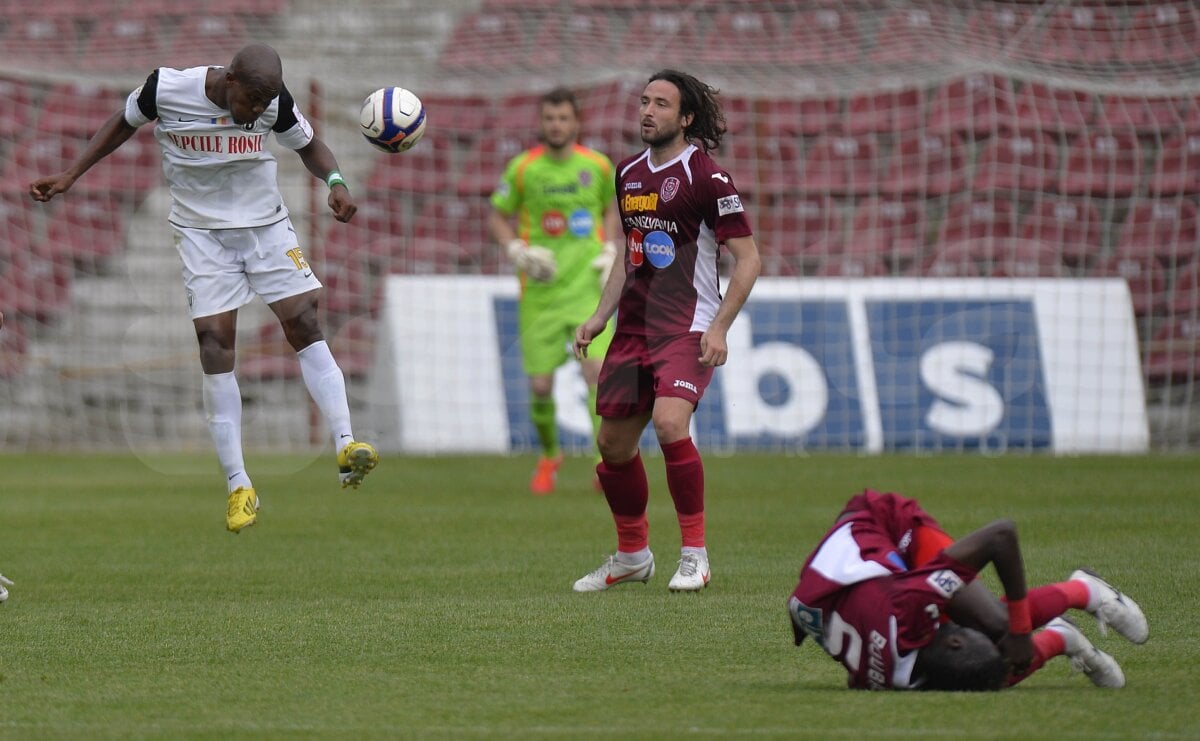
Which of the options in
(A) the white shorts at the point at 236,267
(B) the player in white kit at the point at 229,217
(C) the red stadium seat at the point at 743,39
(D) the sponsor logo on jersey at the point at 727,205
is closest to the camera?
(D) the sponsor logo on jersey at the point at 727,205

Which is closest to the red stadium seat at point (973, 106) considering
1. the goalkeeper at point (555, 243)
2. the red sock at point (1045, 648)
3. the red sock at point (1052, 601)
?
the goalkeeper at point (555, 243)

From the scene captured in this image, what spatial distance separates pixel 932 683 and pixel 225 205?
429 centimetres

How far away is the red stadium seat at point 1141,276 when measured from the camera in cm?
1563

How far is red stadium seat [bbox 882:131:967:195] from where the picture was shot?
1648cm

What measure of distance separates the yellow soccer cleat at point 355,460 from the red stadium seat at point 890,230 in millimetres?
9640

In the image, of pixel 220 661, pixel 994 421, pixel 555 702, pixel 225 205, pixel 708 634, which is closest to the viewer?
pixel 555 702

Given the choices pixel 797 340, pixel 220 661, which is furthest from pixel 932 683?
pixel 797 340

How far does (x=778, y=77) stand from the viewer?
645 inches

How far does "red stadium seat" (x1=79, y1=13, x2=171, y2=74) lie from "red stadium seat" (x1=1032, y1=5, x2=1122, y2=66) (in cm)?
841

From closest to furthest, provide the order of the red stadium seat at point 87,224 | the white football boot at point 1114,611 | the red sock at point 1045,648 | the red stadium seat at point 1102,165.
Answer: the red sock at point 1045,648 → the white football boot at point 1114,611 → the red stadium seat at point 1102,165 → the red stadium seat at point 87,224

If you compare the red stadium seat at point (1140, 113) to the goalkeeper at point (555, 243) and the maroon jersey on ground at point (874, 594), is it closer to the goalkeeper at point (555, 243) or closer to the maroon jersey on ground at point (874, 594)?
the goalkeeper at point (555, 243)

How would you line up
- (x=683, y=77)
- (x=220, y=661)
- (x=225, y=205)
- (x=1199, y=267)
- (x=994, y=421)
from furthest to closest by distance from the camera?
(x=1199, y=267)
(x=994, y=421)
(x=225, y=205)
(x=683, y=77)
(x=220, y=661)

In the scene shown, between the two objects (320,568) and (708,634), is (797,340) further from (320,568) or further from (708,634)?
(708,634)

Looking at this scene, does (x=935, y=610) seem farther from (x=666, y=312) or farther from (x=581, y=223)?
(x=581, y=223)
